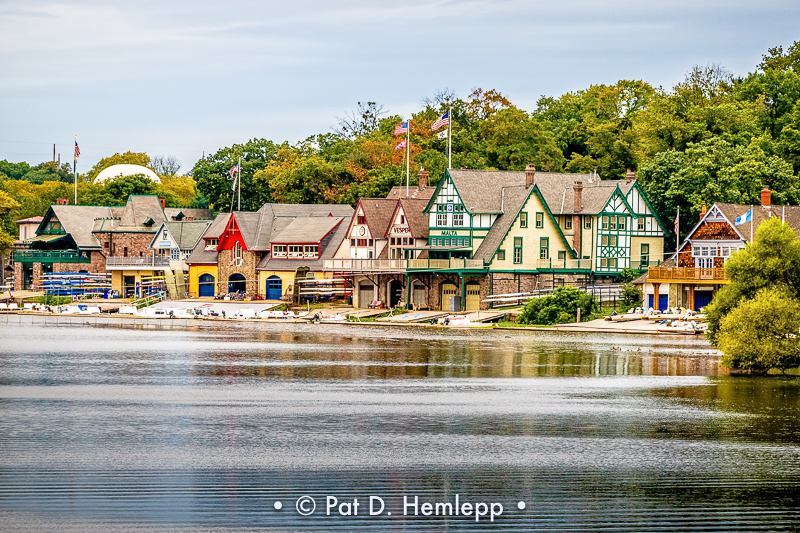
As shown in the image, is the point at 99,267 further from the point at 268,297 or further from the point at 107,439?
the point at 107,439

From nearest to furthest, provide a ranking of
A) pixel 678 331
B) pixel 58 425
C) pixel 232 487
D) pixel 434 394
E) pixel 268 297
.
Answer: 1. pixel 232 487
2. pixel 58 425
3. pixel 434 394
4. pixel 678 331
5. pixel 268 297

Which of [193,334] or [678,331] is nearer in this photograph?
[678,331]

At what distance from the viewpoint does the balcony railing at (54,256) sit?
347ft

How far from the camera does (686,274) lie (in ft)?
220

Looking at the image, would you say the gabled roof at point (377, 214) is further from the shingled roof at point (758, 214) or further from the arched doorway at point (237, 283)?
the shingled roof at point (758, 214)

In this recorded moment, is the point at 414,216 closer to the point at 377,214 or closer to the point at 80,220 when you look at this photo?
the point at 377,214

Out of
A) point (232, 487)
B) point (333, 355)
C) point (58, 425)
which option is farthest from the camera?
point (333, 355)

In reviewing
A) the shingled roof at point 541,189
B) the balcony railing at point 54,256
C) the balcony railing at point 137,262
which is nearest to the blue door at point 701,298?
the shingled roof at point 541,189

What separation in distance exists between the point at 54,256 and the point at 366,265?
4098 centimetres

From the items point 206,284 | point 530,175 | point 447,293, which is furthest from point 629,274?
point 206,284

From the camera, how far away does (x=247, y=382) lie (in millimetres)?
42219

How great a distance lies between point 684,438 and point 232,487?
45.1 feet

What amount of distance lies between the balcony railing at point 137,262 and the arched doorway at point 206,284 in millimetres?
5515

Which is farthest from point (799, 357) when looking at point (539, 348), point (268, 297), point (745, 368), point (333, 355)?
point (268, 297)
